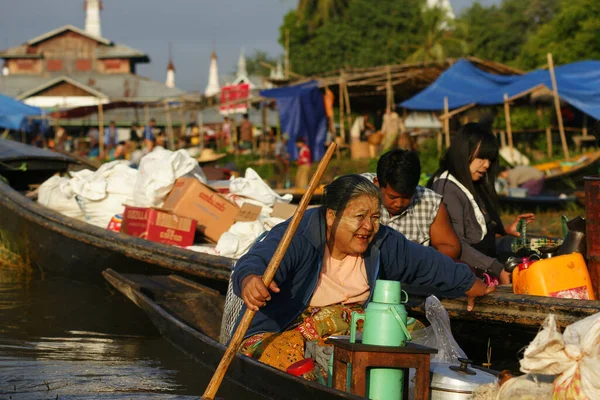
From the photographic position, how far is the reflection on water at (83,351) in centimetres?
432

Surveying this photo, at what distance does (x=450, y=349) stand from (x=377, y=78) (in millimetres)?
16412

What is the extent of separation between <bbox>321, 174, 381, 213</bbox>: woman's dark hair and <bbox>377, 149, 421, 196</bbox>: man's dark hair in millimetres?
971

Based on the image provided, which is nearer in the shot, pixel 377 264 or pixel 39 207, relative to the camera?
pixel 377 264

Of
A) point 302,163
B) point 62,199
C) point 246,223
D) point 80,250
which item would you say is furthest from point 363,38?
point 246,223

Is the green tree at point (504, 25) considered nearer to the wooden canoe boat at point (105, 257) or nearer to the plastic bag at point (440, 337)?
the wooden canoe boat at point (105, 257)

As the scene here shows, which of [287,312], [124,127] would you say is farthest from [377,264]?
[124,127]

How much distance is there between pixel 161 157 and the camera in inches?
277

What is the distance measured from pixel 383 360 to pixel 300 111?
16378 mm

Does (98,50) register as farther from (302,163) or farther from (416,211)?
(416,211)

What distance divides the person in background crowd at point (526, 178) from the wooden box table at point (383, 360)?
10.6 m

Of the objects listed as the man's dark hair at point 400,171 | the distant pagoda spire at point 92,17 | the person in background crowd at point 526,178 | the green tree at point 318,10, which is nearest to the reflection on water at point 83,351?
the man's dark hair at point 400,171

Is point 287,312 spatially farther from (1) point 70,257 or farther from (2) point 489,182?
(1) point 70,257

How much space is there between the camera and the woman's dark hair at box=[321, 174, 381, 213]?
349 cm

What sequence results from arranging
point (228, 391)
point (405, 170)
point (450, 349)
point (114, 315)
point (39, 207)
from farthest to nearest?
point (39, 207), point (114, 315), point (405, 170), point (228, 391), point (450, 349)
